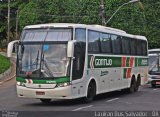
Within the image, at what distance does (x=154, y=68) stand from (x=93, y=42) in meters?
13.0

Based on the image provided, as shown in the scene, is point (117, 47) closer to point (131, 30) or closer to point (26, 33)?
point (26, 33)

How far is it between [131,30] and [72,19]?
8554mm

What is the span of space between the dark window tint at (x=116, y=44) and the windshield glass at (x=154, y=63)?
8925 millimetres

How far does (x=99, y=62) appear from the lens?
21453 mm

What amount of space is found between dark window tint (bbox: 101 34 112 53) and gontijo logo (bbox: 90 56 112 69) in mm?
415

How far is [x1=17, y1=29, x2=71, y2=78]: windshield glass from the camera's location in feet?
60.4

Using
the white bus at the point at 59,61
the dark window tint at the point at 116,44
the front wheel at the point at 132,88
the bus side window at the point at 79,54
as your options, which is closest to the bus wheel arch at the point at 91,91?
the white bus at the point at 59,61

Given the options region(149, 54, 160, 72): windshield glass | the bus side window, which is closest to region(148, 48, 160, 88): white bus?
region(149, 54, 160, 72): windshield glass

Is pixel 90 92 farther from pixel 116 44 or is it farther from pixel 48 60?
pixel 116 44

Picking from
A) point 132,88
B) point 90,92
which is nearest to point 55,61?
point 90,92

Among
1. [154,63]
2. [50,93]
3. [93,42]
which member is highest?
[93,42]

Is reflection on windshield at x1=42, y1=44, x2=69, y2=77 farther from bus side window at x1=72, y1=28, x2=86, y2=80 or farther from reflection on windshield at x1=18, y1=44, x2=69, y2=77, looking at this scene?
bus side window at x1=72, y1=28, x2=86, y2=80

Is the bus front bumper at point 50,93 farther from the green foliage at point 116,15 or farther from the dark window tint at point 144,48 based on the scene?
the green foliage at point 116,15

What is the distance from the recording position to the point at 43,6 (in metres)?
70.2
